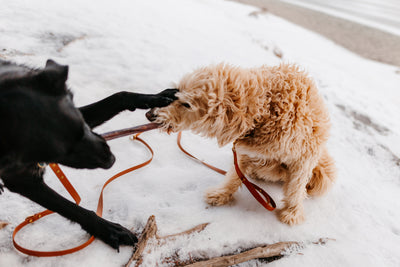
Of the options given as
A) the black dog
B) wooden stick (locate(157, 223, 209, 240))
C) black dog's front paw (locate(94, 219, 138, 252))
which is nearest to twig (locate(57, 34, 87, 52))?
the black dog

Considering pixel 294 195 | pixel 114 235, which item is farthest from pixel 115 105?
pixel 294 195

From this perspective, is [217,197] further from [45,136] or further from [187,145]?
[45,136]

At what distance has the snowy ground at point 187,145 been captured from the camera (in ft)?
6.97

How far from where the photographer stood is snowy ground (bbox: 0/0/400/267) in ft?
6.97

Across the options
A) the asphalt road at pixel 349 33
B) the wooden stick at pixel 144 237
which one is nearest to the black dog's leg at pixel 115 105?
the wooden stick at pixel 144 237

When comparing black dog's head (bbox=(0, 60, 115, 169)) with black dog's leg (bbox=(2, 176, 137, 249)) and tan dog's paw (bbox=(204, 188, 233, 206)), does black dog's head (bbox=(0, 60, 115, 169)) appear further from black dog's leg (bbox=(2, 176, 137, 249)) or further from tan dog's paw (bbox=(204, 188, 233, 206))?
tan dog's paw (bbox=(204, 188, 233, 206))

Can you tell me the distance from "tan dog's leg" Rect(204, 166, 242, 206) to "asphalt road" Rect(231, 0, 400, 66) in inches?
302

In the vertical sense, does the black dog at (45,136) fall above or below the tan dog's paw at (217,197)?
above

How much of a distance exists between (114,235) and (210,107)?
4.04ft

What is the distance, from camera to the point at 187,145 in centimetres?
325

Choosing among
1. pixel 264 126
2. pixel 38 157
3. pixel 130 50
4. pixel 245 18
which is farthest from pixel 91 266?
pixel 245 18

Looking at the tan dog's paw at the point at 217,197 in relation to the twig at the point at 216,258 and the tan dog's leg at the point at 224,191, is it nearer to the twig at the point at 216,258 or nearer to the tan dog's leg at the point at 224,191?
the tan dog's leg at the point at 224,191

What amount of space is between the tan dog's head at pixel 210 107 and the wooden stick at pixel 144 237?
0.82 m

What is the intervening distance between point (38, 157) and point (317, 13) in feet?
44.6
